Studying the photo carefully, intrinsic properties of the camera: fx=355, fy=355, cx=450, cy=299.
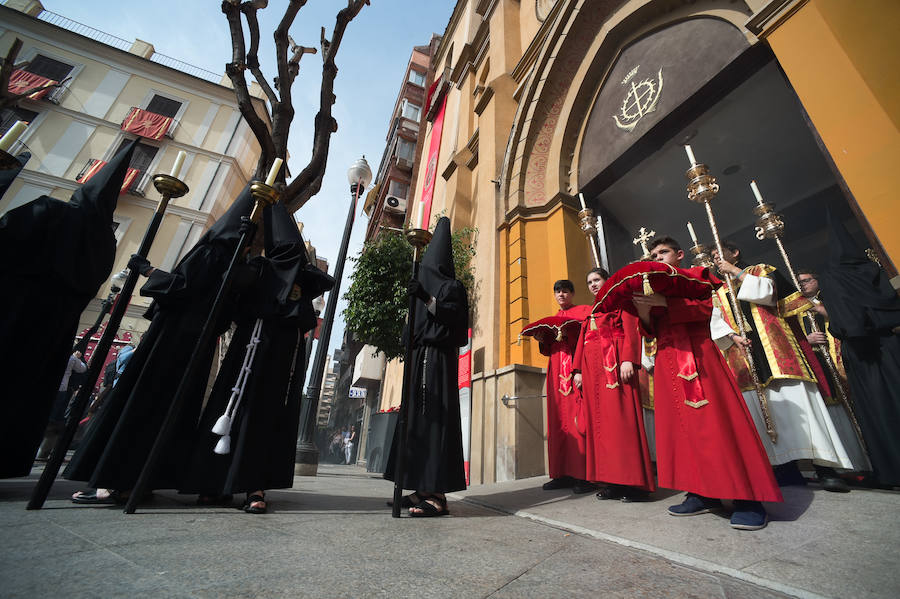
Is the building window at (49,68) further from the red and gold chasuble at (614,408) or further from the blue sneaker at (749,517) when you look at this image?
the blue sneaker at (749,517)

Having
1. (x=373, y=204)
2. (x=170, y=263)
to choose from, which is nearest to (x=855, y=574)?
(x=170, y=263)

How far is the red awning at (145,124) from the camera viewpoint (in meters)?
18.8

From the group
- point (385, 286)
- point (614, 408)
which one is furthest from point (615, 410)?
point (385, 286)

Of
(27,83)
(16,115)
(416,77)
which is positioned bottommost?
(16,115)

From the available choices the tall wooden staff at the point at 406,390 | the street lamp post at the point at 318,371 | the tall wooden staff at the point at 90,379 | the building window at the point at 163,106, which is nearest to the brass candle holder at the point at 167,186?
the tall wooden staff at the point at 90,379

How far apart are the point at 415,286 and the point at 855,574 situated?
8.05 feet

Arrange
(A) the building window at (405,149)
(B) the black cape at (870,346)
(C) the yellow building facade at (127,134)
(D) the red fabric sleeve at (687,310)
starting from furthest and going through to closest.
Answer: (A) the building window at (405,149) < (C) the yellow building facade at (127,134) < (B) the black cape at (870,346) < (D) the red fabric sleeve at (687,310)

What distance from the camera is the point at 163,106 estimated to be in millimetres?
20094

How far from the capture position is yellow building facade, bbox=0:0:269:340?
16.7m

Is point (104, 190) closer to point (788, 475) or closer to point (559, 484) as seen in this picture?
point (559, 484)

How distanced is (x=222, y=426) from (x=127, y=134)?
24.8m

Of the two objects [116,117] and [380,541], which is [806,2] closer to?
[380,541]

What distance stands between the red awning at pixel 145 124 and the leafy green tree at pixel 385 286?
1870cm

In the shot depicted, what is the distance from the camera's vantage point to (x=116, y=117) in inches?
745
